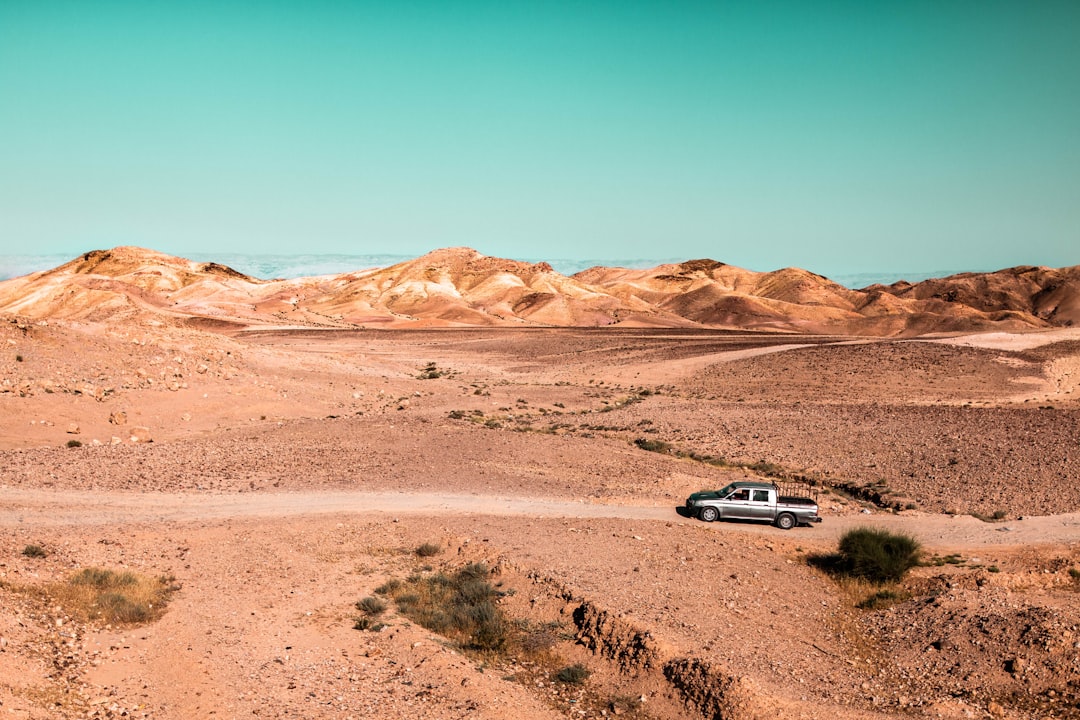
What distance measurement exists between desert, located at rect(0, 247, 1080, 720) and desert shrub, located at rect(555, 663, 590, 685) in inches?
2.0

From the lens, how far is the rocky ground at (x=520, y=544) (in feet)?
46.3

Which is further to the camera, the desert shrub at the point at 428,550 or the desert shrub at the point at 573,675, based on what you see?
the desert shrub at the point at 428,550

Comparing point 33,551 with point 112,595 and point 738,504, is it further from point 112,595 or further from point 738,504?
point 738,504

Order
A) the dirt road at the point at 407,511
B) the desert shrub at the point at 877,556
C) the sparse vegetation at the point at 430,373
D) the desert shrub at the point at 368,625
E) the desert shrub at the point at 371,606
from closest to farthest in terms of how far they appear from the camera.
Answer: the desert shrub at the point at 368,625
the desert shrub at the point at 371,606
the desert shrub at the point at 877,556
the dirt road at the point at 407,511
the sparse vegetation at the point at 430,373

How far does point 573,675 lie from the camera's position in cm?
1473

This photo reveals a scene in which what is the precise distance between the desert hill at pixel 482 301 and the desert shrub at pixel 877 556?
10900 centimetres

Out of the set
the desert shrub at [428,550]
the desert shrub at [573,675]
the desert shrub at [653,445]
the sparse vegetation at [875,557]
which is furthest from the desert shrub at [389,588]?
the desert shrub at [653,445]

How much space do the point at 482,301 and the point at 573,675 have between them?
503 feet

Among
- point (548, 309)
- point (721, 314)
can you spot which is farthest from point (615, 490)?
point (721, 314)

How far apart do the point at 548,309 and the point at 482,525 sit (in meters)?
129

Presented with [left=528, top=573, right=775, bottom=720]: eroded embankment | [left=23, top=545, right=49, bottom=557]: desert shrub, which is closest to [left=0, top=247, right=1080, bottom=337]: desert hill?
[left=23, top=545, right=49, bottom=557]: desert shrub

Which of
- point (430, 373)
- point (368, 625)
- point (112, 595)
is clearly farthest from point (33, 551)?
point (430, 373)

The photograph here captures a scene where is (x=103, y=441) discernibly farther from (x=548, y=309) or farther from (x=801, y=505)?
(x=548, y=309)

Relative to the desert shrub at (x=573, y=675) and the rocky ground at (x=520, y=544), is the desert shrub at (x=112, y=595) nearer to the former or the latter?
the rocky ground at (x=520, y=544)
